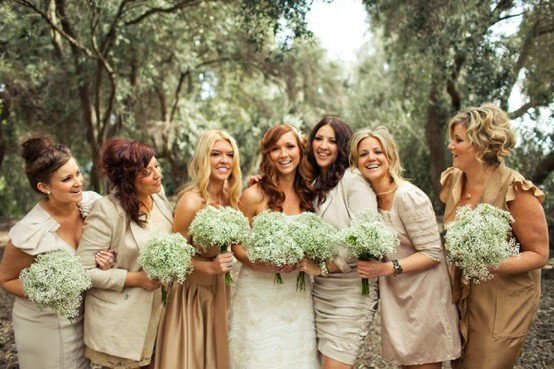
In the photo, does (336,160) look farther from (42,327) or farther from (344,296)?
(42,327)

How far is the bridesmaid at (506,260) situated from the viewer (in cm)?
385

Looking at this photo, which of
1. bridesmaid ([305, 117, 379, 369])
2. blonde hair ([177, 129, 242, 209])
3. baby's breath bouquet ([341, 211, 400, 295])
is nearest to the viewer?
baby's breath bouquet ([341, 211, 400, 295])

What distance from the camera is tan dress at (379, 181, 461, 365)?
4.00 metres

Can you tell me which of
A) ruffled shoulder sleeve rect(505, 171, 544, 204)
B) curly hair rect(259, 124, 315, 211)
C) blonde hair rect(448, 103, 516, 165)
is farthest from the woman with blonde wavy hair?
ruffled shoulder sleeve rect(505, 171, 544, 204)

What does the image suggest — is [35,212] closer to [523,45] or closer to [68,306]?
[68,306]

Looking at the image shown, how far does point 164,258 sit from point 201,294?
84cm

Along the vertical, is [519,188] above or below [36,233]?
above

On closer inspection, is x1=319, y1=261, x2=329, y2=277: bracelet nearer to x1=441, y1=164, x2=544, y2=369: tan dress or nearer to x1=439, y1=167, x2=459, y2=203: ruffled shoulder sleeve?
x1=441, y1=164, x2=544, y2=369: tan dress

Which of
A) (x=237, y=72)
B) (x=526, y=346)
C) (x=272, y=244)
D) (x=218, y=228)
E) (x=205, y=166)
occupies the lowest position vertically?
(x=526, y=346)

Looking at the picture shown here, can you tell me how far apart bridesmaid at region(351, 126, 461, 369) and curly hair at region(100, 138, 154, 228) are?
5.74ft

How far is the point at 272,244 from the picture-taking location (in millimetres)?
3799

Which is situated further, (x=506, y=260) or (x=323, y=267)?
(x=323, y=267)

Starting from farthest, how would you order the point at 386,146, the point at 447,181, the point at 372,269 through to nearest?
1. the point at 447,181
2. the point at 386,146
3. the point at 372,269

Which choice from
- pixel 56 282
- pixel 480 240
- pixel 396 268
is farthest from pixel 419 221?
pixel 56 282
